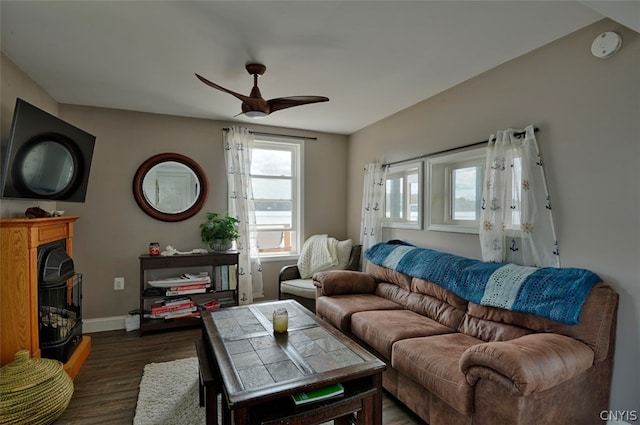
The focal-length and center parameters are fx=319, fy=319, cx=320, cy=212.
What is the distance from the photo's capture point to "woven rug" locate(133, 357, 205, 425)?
201 cm

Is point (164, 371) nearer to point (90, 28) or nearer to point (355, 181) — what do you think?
point (90, 28)

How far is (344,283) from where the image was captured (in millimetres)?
3297

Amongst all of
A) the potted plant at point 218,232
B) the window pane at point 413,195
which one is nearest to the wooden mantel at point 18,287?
the potted plant at point 218,232

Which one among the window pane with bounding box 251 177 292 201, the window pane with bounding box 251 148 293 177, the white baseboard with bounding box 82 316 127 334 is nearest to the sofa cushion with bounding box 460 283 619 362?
the window pane with bounding box 251 177 292 201

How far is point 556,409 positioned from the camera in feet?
5.24

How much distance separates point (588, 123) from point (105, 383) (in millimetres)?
3841

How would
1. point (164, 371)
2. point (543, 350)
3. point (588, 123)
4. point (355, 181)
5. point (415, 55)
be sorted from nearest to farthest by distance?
point (543, 350) → point (588, 123) → point (415, 55) → point (164, 371) → point (355, 181)

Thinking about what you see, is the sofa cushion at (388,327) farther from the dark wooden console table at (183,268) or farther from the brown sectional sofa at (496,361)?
the dark wooden console table at (183,268)

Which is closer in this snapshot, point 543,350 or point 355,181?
point 543,350

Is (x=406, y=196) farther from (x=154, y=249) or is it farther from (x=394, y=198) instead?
(x=154, y=249)

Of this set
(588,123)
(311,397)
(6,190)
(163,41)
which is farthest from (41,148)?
(588,123)

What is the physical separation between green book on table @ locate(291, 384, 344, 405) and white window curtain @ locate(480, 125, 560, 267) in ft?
5.35

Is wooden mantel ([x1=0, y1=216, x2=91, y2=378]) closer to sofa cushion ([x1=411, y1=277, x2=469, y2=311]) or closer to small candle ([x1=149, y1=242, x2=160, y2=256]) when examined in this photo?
small candle ([x1=149, y1=242, x2=160, y2=256])

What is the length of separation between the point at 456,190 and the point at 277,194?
240 centimetres
